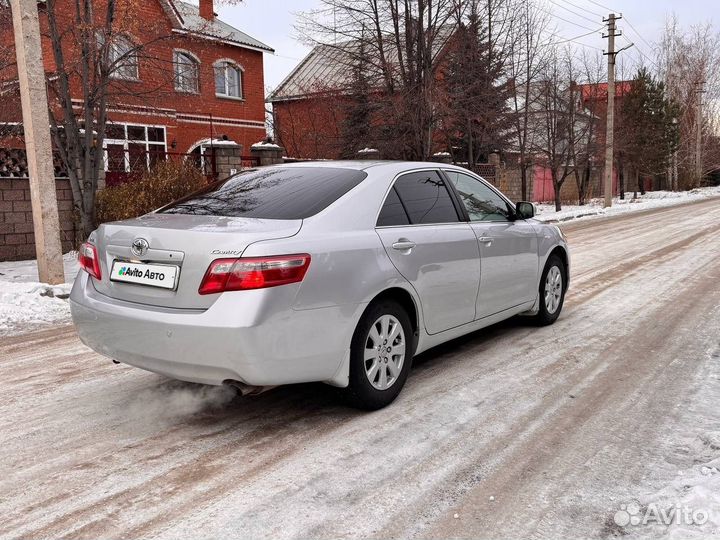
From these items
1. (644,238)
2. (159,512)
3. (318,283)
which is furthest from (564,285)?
(644,238)

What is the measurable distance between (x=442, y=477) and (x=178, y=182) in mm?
11032

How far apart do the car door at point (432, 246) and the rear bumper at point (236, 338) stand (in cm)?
66

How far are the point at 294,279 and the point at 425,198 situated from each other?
160 centimetres

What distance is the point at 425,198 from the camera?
4488 millimetres

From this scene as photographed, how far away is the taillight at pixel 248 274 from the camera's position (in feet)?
10.4

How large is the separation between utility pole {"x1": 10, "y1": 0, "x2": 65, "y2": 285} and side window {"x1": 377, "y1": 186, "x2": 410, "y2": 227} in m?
5.40

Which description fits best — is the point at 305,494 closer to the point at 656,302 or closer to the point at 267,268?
the point at 267,268

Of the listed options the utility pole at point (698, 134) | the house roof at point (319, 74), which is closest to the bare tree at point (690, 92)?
the utility pole at point (698, 134)

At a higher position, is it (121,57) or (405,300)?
(121,57)

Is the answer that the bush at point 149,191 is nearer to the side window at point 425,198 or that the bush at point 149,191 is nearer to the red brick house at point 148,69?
the red brick house at point 148,69

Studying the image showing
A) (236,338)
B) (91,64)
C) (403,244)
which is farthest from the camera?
(91,64)

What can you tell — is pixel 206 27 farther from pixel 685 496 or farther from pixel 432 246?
pixel 685 496

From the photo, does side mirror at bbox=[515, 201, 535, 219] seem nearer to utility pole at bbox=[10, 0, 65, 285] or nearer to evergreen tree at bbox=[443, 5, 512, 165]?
utility pole at bbox=[10, 0, 65, 285]

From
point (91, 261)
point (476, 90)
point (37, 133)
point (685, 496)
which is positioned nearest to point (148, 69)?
point (37, 133)
